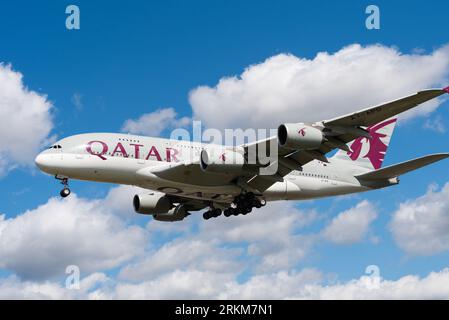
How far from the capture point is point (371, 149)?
48.8 m

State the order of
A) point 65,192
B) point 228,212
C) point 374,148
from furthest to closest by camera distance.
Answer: point 374,148
point 228,212
point 65,192

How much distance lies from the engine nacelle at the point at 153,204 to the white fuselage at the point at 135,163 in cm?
371

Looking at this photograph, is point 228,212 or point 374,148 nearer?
point 228,212

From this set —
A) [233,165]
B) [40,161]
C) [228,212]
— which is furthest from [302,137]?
[40,161]

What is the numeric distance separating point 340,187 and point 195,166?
10.4 m

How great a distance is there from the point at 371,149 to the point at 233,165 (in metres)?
13.9

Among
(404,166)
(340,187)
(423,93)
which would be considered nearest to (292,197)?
(340,187)

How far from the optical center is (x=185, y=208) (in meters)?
47.8

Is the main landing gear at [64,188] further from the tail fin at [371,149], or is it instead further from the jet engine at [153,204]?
the tail fin at [371,149]

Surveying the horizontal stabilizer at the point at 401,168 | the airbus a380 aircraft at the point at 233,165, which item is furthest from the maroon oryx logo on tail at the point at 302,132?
the horizontal stabilizer at the point at 401,168

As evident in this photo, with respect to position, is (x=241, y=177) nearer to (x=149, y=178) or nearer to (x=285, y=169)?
(x=285, y=169)

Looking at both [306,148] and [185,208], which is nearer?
[306,148]

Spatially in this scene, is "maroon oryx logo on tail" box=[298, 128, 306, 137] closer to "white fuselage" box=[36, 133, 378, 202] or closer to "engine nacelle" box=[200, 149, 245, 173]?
"engine nacelle" box=[200, 149, 245, 173]

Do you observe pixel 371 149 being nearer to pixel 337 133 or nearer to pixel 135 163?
pixel 337 133
